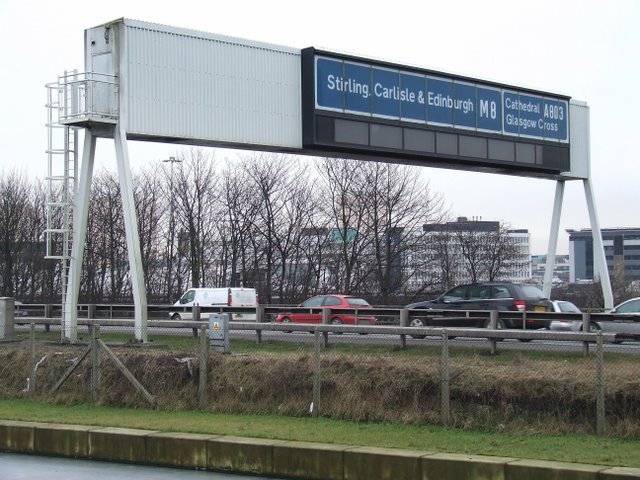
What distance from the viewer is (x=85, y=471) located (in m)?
11.5

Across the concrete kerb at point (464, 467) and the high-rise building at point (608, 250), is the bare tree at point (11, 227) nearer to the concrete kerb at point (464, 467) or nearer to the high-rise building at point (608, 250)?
the concrete kerb at point (464, 467)

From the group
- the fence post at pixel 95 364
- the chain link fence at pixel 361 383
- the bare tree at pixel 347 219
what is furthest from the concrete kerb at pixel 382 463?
the bare tree at pixel 347 219

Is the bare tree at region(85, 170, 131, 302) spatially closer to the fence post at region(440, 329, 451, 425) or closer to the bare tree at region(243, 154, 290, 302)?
the bare tree at region(243, 154, 290, 302)

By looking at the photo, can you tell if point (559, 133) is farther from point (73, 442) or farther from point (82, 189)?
point (73, 442)

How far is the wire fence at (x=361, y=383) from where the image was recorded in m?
12.2

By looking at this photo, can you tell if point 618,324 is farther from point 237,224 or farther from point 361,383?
point 237,224

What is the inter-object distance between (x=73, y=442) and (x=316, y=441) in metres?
3.56

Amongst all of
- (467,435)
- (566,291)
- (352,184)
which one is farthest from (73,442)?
(566,291)

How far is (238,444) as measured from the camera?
11.5 metres

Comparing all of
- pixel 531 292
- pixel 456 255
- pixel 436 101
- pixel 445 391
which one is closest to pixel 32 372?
pixel 445 391

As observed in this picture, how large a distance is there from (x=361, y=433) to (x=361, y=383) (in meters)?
1.49

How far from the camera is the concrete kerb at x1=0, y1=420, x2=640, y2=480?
9.77 m

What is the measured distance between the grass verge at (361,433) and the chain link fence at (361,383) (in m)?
0.34

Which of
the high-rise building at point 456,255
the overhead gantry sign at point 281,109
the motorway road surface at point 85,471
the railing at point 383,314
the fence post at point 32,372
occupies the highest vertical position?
the overhead gantry sign at point 281,109
